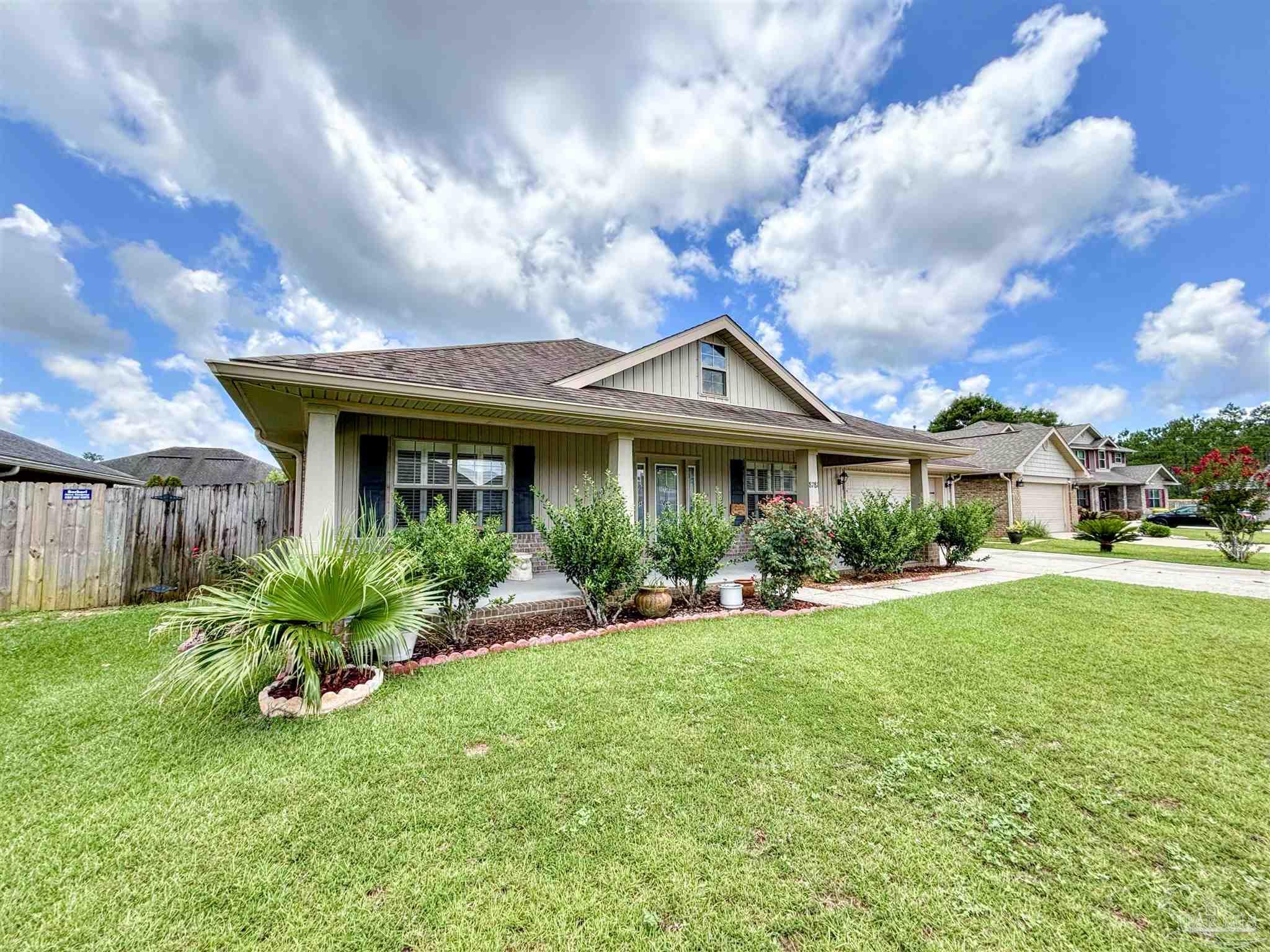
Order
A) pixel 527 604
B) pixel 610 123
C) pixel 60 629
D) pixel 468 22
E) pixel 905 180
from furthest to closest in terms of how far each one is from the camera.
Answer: pixel 905 180 → pixel 610 123 → pixel 468 22 → pixel 527 604 → pixel 60 629

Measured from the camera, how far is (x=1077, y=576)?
30.3ft

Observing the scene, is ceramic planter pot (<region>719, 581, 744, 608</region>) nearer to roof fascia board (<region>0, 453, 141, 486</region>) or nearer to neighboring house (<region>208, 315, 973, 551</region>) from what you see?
neighboring house (<region>208, 315, 973, 551</region>)

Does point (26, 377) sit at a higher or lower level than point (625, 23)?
lower

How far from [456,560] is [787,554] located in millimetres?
4420

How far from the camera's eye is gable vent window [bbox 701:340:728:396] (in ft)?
32.4

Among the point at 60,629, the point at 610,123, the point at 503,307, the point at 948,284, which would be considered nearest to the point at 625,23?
the point at 610,123

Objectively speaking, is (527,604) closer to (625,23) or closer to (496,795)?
(496,795)

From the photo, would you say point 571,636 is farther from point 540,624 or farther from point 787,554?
point 787,554

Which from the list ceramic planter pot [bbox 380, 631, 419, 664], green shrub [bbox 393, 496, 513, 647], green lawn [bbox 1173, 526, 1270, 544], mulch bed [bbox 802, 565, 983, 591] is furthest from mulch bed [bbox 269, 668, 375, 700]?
green lawn [bbox 1173, 526, 1270, 544]

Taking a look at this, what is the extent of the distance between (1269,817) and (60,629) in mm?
10372

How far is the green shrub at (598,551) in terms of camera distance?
5707 mm

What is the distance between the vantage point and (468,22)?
7582mm

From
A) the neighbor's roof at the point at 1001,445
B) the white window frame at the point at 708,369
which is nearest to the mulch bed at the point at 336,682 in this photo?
the white window frame at the point at 708,369

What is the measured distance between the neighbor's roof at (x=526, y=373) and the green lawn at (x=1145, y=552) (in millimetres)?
7427
